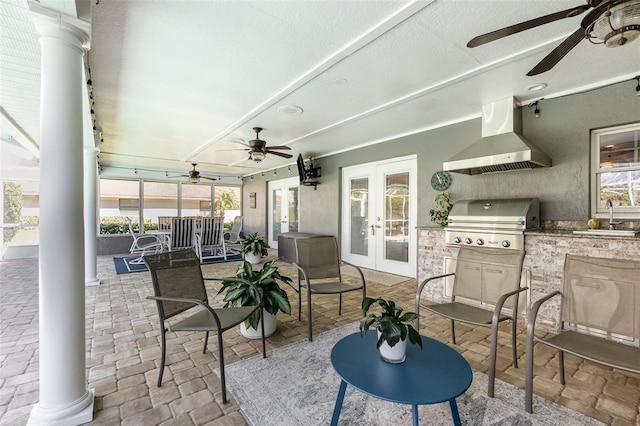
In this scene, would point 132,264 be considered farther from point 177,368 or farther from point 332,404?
point 332,404

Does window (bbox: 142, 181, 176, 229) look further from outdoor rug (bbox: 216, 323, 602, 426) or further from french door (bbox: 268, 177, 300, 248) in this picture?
outdoor rug (bbox: 216, 323, 602, 426)

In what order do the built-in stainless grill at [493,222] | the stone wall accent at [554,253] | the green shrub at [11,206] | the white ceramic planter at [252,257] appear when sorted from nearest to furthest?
the stone wall accent at [554,253] → the built-in stainless grill at [493,222] → the white ceramic planter at [252,257] → the green shrub at [11,206]

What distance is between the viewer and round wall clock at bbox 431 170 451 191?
14.4 feet

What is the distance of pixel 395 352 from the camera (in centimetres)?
152

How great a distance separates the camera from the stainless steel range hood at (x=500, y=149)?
316 cm

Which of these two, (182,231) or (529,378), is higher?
(182,231)

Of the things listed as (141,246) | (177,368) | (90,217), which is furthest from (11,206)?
(177,368)

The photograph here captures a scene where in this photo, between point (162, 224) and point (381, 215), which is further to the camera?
point (162, 224)

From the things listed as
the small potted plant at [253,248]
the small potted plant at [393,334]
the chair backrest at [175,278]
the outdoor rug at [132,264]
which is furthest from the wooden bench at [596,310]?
the outdoor rug at [132,264]

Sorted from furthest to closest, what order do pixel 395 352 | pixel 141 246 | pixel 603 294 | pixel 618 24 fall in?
pixel 141 246 < pixel 603 294 < pixel 395 352 < pixel 618 24

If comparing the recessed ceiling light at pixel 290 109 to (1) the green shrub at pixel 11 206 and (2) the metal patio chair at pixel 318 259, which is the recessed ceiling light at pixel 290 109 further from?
(1) the green shrub at pixel 11 206

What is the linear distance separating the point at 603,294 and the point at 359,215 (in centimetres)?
440

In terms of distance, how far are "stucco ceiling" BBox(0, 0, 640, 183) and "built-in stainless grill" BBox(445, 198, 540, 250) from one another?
131cm

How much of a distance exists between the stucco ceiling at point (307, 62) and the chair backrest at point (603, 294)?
1.78 meters
